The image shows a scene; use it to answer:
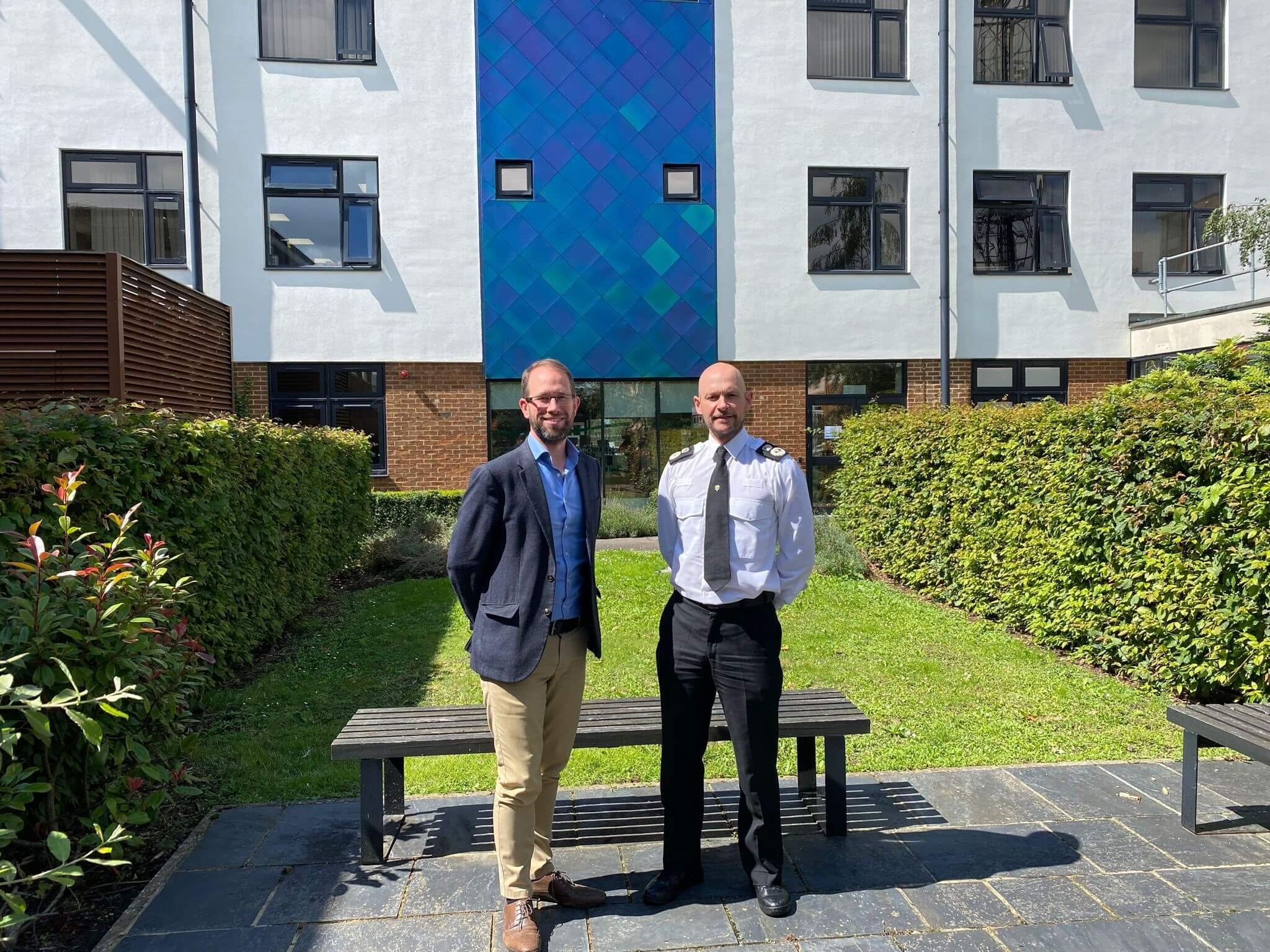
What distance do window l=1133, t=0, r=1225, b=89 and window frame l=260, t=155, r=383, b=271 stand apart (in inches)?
538

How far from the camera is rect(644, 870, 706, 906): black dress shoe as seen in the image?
10.8 ft

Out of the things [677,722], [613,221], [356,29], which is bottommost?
[677,722]

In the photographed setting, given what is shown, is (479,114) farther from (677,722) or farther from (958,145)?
(677,722)

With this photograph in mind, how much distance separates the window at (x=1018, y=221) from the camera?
52.7 ft

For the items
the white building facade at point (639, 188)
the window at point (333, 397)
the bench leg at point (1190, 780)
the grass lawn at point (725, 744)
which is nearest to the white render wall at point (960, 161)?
the white building facade at point (639, 188)

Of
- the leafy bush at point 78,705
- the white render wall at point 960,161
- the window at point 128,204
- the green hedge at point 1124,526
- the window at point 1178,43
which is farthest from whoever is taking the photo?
the window at point 1178,43

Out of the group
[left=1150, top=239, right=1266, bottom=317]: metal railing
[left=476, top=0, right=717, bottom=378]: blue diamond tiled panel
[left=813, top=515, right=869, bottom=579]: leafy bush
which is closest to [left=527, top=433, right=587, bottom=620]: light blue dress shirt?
[left=813, top=515, right=869, bottom=579]: leafy bush

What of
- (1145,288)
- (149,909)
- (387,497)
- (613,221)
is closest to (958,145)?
(1145,288)

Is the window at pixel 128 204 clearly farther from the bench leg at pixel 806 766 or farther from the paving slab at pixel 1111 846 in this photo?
the paving slab at pixel 1111 846

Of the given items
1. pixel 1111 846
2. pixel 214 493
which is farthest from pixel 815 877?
pixel 214 493

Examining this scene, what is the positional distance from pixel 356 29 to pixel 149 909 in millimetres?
14664

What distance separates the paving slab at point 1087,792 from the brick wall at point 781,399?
439 inches

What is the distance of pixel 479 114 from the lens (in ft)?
48.4

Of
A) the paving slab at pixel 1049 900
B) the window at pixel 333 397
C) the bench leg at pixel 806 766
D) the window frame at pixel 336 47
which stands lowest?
the paving slab at pixel 1049 900
